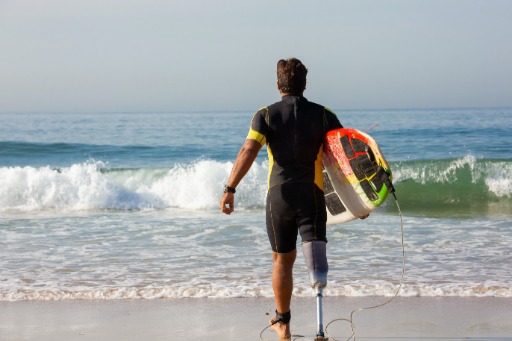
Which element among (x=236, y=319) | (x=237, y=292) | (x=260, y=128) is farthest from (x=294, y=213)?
(x=237, y=292)

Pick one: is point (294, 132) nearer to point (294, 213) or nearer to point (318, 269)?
point (294, 213)

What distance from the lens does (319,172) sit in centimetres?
459

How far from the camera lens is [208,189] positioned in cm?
1597

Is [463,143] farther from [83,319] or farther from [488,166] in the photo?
[83,319]

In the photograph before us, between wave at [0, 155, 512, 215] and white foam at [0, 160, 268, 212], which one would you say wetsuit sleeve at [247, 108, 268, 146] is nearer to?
wave at [0, 155, 512, 215]

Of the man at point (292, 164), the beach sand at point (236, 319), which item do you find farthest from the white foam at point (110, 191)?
the man at point (292, 164)

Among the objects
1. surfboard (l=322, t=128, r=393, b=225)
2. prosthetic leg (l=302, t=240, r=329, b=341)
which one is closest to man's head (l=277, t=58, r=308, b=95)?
surfboard (l=322, t=128, r=393, b=225)

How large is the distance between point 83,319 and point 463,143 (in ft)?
67.7

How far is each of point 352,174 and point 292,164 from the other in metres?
0.40

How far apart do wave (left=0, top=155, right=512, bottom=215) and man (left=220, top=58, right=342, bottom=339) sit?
932 centimetres

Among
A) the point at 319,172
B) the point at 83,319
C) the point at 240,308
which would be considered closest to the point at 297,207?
the point at 319,172

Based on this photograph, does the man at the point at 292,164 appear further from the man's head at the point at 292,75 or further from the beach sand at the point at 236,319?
the beach sand at the point at 236,319

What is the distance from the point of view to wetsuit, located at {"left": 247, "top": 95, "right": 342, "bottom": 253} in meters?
4.48

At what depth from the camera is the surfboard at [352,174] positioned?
4520mm
